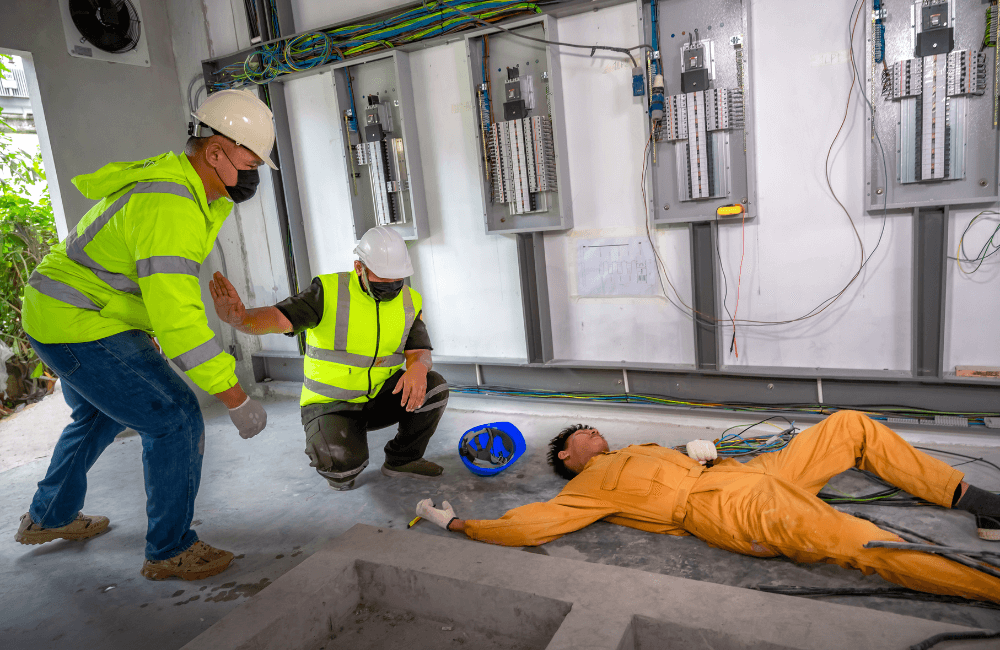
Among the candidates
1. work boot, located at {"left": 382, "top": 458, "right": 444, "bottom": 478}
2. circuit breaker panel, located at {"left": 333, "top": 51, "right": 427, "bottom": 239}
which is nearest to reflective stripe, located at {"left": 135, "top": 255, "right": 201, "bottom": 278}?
work boot, located at {"left": 382, "top": 458, "right": 444, "bottom": 478}

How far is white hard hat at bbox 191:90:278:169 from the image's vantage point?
6.15 feet

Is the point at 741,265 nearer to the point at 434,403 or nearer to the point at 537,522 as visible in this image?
the point at 434,403

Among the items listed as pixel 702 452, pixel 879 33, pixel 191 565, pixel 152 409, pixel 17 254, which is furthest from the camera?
pixel 17 254

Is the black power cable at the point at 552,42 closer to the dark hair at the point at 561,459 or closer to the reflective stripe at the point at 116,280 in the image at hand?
the dark hair at the point at 561,459

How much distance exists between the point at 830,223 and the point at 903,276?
0.38 meters

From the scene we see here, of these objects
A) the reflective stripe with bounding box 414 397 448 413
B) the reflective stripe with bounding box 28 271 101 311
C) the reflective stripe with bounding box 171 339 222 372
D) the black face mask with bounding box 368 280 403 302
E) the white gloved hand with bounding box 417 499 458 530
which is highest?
the reflective stripe with bounding box 28 271 101 311

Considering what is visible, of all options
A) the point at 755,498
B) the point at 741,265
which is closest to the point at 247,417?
the point at 755,498

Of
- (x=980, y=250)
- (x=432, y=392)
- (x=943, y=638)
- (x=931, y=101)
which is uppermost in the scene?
(x=931, y=101)

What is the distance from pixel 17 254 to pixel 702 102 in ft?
16.0

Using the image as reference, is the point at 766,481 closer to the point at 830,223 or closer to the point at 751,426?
the point at 751,426

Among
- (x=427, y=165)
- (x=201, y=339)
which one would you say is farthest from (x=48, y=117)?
(x=201, y=339)

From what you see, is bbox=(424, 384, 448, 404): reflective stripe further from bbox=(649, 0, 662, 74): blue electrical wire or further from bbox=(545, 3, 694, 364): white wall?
bbox=(649, 0, 662, 74): blue electrical wire

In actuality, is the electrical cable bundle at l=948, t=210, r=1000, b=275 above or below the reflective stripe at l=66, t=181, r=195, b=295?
below

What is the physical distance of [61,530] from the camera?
241cm
